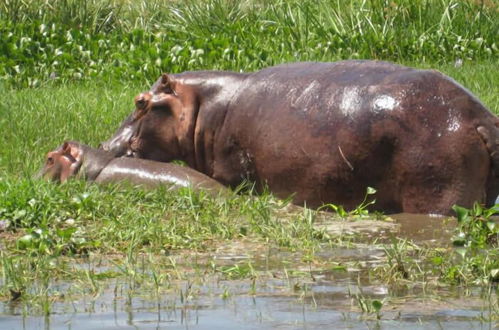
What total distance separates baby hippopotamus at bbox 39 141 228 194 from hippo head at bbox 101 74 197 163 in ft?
1.13

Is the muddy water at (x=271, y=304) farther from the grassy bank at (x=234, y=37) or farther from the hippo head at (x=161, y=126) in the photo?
the grassy bank at (x=234, y=37)

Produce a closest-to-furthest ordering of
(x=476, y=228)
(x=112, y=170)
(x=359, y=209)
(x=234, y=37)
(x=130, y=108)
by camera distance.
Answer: (x=476, y=228)
(x=359, y=209)
(x=112, y=170)
(x=130, y=108)
(x=234, y=37)

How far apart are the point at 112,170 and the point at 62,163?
36cm

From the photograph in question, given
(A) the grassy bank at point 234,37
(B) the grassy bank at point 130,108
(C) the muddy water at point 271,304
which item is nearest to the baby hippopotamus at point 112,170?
(B) the grassy bank at point 130,108

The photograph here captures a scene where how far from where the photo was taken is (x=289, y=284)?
507 centimetres

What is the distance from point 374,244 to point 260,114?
5.76 ft

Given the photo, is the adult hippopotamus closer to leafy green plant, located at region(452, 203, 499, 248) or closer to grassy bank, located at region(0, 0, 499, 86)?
leafy green plant, located at region(452, 203, 499, 248)

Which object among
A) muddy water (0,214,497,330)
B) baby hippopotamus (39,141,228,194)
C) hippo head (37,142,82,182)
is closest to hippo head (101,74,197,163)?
baby hippopotamus (39,141,228,194)

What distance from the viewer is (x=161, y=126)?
27.4 feet

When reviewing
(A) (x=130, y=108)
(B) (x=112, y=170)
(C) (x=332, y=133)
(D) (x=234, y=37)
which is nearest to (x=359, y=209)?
(C) (x=332, y=133)

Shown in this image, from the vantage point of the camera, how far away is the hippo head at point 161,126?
824 cm

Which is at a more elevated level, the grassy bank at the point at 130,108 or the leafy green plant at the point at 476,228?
the leafy green plant at the point at 476,228

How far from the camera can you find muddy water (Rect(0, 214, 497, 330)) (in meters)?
4.34

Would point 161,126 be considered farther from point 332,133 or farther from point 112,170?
point 332,133
